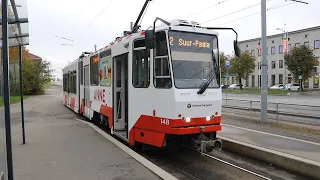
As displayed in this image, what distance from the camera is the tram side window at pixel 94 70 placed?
11.4m

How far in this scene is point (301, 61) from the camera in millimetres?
Result: 46938

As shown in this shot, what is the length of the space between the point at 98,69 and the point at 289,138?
270 inches

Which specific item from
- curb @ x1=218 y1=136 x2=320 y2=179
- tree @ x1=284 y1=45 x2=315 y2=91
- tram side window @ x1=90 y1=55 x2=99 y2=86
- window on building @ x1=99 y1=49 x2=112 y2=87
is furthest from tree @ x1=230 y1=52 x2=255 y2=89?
curb @ x1=218 y1=136 x2=320 y2=179

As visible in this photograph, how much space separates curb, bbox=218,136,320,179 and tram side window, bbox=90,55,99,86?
5500mm

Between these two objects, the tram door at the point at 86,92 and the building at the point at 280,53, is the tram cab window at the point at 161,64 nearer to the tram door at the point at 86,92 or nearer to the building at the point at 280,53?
the tram door at the point at 86,92

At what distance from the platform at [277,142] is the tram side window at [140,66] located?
328 centimetres

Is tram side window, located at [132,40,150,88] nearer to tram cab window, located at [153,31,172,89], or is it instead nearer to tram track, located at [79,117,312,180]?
tram cab window, located at [153,31,172,89]

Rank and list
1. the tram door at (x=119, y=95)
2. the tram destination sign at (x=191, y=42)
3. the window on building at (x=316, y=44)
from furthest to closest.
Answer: the window on building at (x=316, y=44), the tram door at (x=119, y=95), the tram destination sign at (x=191, y=42)

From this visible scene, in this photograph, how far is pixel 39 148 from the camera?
798 cm

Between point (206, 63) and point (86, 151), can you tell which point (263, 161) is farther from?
point (86, 151)

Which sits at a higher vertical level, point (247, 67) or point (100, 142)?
point (247, 67)

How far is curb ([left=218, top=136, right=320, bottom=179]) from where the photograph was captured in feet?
19.8

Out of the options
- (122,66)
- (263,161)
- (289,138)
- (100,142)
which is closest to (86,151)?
(100,142)

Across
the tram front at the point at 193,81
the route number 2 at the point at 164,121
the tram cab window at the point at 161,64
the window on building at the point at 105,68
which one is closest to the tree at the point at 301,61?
the window on building at the point at 105,68
